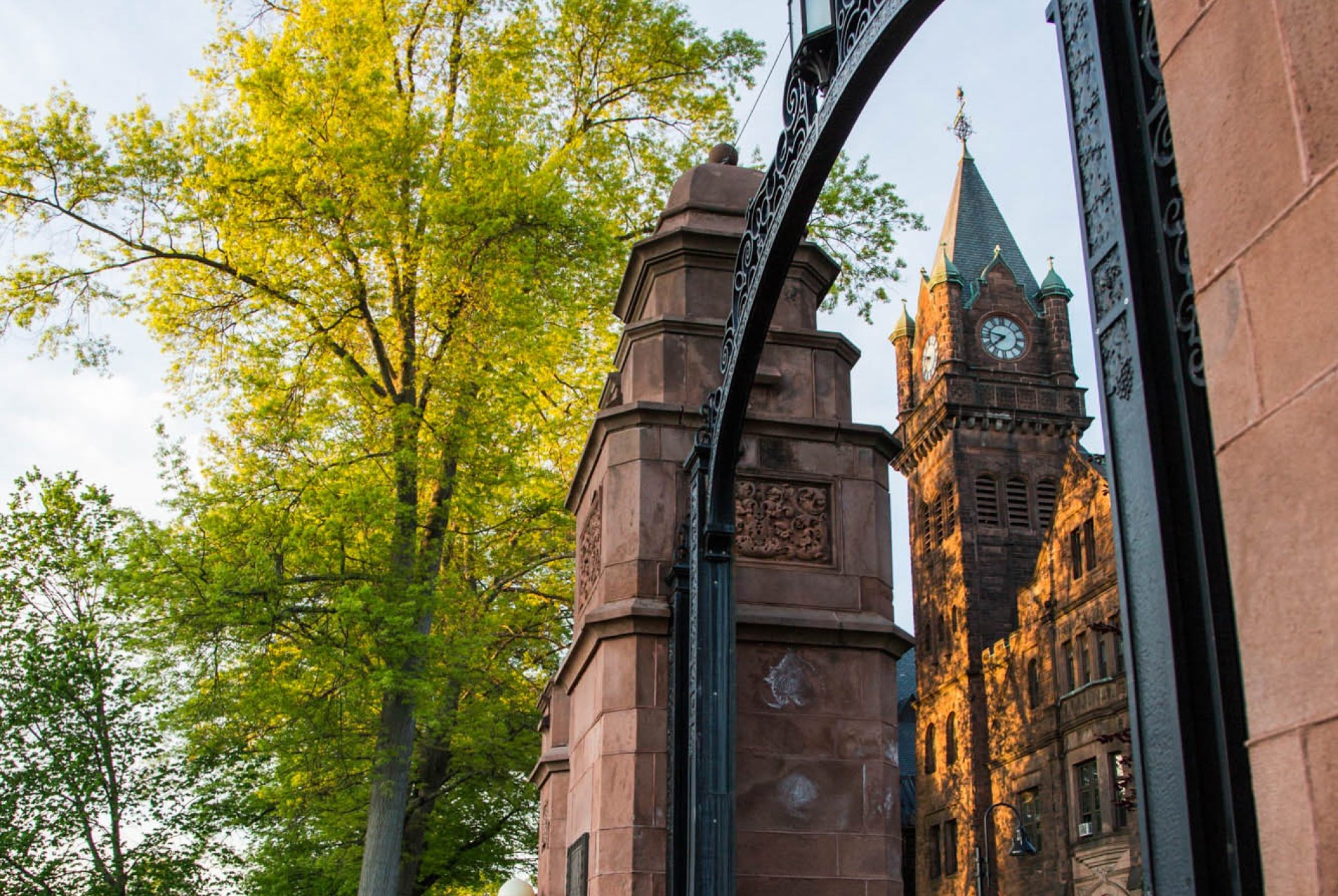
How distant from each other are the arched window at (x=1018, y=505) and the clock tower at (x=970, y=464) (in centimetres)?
6

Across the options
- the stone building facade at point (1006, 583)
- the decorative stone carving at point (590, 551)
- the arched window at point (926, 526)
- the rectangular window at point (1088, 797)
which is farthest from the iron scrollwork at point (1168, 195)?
the arched window at point (926, 526)

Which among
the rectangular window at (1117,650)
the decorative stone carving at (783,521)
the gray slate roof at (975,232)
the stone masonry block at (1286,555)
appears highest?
the gray slate roof at (975,232)

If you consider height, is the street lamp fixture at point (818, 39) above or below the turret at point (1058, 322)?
below

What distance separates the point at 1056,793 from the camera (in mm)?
40406

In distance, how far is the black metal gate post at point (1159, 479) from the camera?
86.0 inches

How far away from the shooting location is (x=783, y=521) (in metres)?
6.80

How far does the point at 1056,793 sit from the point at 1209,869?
135ft

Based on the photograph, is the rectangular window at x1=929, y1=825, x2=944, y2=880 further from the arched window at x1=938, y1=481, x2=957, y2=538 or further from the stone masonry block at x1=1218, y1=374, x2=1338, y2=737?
the stone masonry block at x1=1218, y1=374, x2=1338, y2=737

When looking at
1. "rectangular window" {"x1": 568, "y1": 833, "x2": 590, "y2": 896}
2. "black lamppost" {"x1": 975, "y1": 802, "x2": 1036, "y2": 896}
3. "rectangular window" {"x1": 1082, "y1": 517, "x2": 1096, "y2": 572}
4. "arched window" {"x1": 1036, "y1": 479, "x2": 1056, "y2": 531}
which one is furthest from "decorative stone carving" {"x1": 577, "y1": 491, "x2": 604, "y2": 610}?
"arched window" {"x1": 1036, "y1": 479, "x2": 1056, "y2": 531}

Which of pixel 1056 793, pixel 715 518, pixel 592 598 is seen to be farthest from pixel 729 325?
pixel 1056 793

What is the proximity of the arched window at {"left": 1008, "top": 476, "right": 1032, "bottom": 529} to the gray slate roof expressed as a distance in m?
11.2

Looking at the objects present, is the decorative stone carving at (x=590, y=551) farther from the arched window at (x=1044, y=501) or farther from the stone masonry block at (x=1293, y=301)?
the arched window at (x=1044, y=501)

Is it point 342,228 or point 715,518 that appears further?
point 342,228

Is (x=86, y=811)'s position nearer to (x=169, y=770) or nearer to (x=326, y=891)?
(x=169, y=770)
